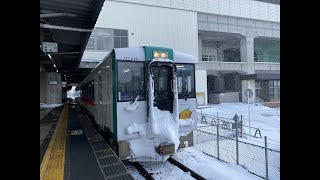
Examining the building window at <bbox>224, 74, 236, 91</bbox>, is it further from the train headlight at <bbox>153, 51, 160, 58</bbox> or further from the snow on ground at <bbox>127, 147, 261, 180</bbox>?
the train headlight at <bbox>153, 51, 160, 58</bbox>

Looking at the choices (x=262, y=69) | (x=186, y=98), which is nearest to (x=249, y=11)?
(x=262, y=69)

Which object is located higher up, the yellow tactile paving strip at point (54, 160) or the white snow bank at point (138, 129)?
the white snow bank at point (138, 129)

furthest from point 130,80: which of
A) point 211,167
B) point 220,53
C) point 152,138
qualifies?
point 220,53

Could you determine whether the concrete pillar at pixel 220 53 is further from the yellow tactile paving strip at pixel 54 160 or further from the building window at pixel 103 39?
the yellow tactile paving strip at pixel 54 160

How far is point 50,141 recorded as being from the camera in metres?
8.32

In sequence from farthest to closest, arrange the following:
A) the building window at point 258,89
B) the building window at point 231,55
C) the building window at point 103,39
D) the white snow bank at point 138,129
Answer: the building window at point 231,55, the building window at point 258,89, the building window at point 103,39, the white snow bank at point 138,129

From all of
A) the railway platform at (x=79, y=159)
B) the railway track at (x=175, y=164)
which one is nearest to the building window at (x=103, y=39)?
the railway platform at (x=79, y=159)

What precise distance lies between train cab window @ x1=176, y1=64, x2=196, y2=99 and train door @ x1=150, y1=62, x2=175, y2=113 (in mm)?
347

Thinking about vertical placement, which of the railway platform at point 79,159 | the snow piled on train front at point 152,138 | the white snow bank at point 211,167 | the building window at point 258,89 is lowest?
the white snow bank at point 211,167

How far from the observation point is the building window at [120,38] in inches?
984

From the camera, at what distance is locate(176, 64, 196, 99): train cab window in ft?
23.2

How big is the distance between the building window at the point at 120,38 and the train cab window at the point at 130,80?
19353 mm

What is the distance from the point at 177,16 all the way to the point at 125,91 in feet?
75.3
